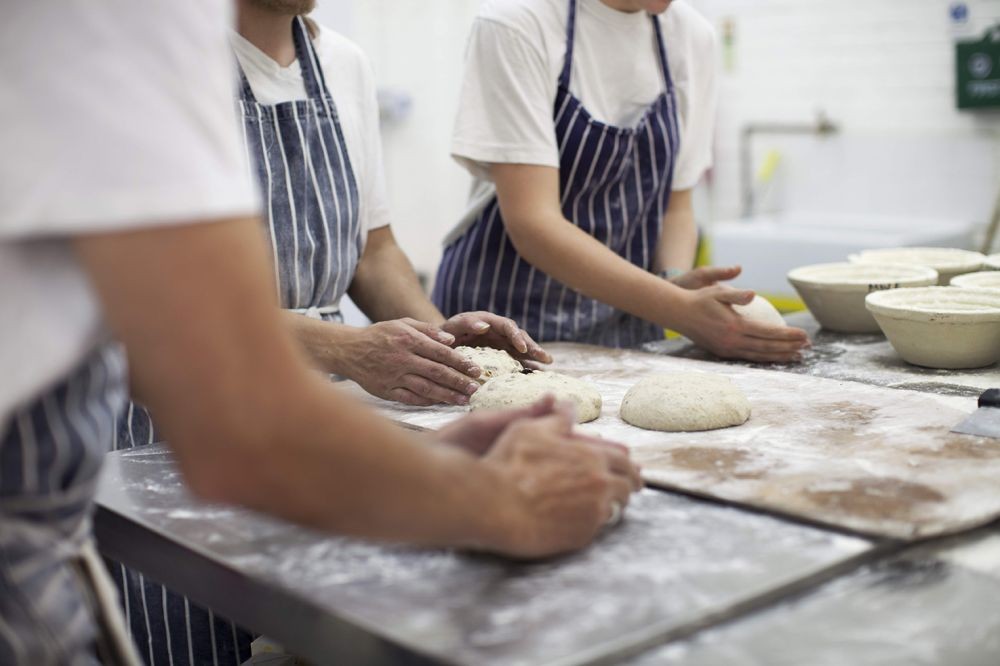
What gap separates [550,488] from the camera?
1.17m

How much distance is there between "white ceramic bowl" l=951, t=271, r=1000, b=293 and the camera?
2.33 m

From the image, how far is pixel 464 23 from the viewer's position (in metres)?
5.42

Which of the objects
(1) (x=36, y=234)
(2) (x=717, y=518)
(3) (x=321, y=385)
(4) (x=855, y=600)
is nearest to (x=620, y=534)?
(2) (x=717, y=518)

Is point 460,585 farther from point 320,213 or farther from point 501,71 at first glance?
point 501,71

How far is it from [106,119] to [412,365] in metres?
1.12

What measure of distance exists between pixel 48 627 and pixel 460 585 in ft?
1.31

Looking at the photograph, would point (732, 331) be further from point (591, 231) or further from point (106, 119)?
point (106, 119)

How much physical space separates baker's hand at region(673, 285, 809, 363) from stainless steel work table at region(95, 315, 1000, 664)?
0.89 m

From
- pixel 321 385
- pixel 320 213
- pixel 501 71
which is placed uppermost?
pixel 501 71

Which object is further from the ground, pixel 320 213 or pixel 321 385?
pixel 320 213

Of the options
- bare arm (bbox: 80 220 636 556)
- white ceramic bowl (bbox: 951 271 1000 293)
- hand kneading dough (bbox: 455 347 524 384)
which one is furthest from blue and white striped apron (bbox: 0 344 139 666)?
white ceramic bowl (bbox: 951 271 1000 293)

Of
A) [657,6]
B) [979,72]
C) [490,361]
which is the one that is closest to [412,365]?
[490,361]

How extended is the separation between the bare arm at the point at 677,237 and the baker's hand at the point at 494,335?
85 cm

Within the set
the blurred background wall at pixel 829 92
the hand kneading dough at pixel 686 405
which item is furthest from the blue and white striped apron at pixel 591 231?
the blurred background wall at pixel 829 92
